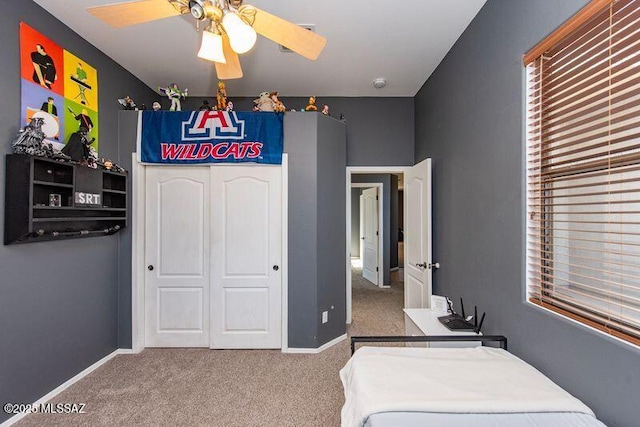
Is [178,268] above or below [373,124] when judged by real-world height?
below

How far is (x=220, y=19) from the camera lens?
1.46 metres

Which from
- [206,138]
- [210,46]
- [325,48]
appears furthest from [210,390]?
[325,48]

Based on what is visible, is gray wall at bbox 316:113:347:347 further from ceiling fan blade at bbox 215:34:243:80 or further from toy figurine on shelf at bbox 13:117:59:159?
toy figurine on shelf at bbox 13:117:59:159

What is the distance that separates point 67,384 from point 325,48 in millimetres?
3484

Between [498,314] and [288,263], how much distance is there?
5.96ft

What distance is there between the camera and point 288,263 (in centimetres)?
292

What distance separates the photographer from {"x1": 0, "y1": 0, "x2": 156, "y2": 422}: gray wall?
1.86 metres

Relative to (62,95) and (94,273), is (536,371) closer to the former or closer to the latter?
(94,273)

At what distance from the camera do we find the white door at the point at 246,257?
9.64 ft

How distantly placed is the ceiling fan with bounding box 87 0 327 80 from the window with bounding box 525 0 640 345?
1191 millimetres

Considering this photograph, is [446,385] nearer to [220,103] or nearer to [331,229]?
[331,229]

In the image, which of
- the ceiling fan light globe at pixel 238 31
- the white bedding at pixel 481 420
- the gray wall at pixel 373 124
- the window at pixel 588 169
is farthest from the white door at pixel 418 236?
the ceiling fan light globe at pixel 238 31

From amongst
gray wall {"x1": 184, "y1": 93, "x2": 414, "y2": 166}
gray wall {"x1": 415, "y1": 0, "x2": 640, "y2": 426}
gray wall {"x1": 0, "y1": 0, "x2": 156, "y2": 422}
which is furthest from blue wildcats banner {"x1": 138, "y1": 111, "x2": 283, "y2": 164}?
gray wall {"x1": 415, "y1": 0, "x2": 640, "y2": 426}

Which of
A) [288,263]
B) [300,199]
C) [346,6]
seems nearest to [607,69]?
[346,6]
